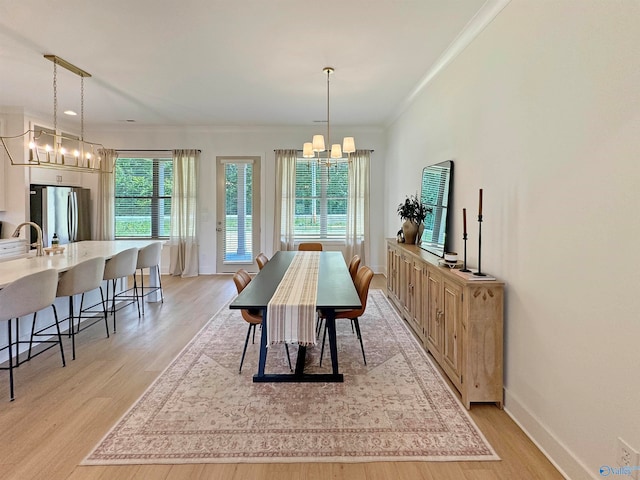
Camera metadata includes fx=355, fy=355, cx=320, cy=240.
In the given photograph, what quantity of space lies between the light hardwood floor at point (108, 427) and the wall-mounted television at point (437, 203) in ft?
5.56

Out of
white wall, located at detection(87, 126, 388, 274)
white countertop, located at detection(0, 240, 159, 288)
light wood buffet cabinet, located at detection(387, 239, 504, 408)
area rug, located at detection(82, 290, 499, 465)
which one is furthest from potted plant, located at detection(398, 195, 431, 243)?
white countertop, located at detection(0, 240, 159, 288)

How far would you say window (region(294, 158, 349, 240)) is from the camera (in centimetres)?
705

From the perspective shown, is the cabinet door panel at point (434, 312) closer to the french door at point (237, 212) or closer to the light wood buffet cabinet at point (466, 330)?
the light wood buffet cabinet at point (466, 330)

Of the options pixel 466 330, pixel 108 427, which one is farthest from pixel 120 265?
pixel 466 330

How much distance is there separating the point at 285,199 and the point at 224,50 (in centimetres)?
360

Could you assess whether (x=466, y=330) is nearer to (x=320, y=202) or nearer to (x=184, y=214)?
(x=320, y=202)

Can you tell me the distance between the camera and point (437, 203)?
3822 millimetres

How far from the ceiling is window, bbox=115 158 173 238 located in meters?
1.51

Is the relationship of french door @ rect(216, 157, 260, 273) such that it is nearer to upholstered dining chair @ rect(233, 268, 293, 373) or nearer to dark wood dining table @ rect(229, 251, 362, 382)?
dark wood dining table @ rect(229, 251, 362, 382)

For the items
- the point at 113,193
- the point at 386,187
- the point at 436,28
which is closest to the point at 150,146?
the point at 113,193

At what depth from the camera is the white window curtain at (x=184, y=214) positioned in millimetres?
6832

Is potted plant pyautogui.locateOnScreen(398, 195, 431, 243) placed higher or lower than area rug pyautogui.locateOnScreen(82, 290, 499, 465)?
higher

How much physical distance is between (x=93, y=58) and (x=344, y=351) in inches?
155

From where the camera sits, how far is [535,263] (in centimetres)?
211
